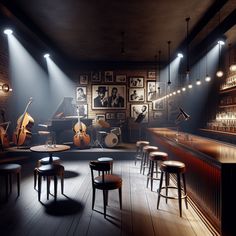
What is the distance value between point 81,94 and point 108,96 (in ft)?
3.95

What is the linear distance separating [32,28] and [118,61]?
187 inches

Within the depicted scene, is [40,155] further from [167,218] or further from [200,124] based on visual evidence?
[200,124]

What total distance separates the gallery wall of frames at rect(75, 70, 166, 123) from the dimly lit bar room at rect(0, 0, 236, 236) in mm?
44

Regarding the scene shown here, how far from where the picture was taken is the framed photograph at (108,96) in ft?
33.1

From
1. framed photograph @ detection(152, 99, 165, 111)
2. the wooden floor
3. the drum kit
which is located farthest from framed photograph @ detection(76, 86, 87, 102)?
the wooden floor

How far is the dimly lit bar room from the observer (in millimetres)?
3293

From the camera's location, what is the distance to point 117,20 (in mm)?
5457

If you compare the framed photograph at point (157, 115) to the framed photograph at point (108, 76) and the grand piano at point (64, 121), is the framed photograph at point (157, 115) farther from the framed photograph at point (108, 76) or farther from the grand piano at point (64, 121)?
the grand piano at point (64, 121)

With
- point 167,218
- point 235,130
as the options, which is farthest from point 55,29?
point 235,130

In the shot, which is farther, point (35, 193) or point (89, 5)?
point (89, 5)

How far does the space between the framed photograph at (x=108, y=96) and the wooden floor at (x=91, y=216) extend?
567 cm

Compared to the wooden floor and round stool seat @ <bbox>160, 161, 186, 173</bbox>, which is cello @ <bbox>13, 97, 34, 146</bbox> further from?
round stool seat @ <bbox>160, 161, 186, 173</bbox>

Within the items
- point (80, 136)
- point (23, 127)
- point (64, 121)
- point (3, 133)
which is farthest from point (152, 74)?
point (3, 133)

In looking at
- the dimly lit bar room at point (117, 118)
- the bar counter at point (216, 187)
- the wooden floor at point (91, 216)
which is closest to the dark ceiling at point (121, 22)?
the dimly lit bar room at point (117, 118)
